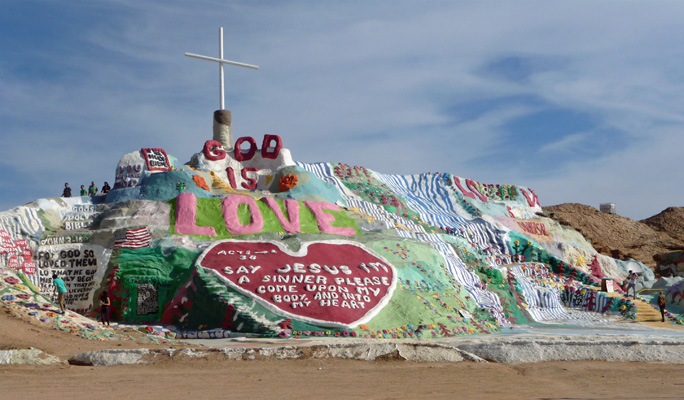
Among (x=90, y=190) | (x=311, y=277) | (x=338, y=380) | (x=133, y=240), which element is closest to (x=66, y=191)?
(x=90, y=190)

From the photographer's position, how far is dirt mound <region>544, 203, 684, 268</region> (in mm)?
42375

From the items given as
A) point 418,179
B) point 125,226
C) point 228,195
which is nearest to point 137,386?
point 125,226

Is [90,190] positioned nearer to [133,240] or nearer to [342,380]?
[133,240]

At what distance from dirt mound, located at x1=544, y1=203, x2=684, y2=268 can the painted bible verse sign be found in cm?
2792

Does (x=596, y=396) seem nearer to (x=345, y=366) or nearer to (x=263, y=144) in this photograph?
(x=345, y=366)

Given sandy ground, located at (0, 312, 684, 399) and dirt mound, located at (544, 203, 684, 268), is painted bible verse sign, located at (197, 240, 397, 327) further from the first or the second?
dirt mound, located at (544, 203, 684, 268)

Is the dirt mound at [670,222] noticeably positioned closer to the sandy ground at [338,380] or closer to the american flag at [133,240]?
the american flag at [133,240]

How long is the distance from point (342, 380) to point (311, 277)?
661 centimetres

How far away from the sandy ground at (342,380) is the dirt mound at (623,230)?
3299 cm

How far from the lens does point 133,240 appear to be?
57.3 ft

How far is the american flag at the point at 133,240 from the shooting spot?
1738 cm

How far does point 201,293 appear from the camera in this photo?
1513 cm

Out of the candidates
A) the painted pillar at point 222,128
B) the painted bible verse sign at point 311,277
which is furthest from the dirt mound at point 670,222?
the painted bible verse sign at point 311,277

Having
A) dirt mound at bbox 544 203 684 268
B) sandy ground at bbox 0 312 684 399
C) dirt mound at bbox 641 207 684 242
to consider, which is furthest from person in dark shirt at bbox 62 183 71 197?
dirt mound at bbox 641 207 684 242
